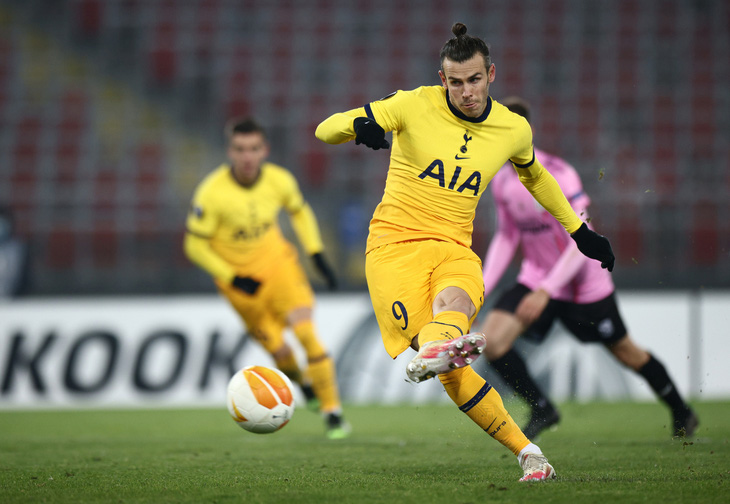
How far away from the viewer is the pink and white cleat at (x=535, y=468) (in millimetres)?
4270

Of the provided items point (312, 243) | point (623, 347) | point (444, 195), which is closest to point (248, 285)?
point (312, 243)

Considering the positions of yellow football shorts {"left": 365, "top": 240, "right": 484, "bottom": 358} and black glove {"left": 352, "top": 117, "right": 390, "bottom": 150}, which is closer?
black glove {"left": 352, "top": 117, "right": 390, "bottom": 150}

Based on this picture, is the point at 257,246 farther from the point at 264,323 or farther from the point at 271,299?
the point at 264,323

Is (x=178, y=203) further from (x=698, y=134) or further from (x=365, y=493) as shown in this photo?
(x=365, y=493)

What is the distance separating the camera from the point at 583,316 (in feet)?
21.4

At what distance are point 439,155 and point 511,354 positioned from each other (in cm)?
236

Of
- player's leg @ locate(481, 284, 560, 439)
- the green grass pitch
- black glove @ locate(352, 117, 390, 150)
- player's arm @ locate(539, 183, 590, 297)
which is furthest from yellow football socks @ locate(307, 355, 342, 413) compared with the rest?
black glove @ locate(352, 117, 390, 150)

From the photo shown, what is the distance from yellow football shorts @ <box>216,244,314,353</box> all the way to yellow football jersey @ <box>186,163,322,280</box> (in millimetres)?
116

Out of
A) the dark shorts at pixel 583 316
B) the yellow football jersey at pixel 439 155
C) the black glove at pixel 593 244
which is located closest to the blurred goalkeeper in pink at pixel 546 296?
the dark shorts at pixel 583 316

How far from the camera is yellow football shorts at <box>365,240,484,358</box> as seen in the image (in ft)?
14.4

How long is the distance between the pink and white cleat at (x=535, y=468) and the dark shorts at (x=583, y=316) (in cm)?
211

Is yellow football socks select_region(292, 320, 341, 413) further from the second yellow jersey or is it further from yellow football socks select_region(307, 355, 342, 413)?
the second yellow jersey

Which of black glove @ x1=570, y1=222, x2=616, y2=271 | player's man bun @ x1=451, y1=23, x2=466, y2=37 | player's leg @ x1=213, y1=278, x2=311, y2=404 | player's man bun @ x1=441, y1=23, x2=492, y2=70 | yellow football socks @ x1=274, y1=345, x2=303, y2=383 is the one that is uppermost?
player's man bun @ x1=451, y1=23, x2=466, y2=37

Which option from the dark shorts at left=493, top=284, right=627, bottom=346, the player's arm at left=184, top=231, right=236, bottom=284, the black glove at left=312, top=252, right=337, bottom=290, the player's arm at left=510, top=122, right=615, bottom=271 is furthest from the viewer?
the black glove at left=312, top=252, right=337, bottom=290
